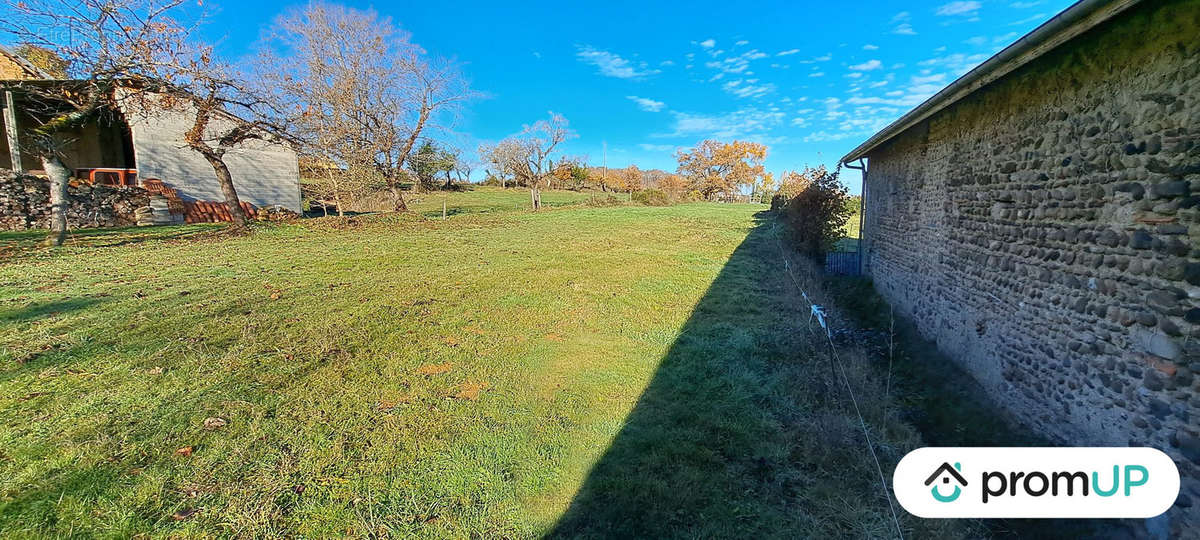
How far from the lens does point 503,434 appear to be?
3.39 m

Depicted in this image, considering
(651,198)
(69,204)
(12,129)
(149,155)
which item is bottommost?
(69,204)

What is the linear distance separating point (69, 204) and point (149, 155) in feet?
11.4

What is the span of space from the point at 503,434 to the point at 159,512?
1901 millimetres

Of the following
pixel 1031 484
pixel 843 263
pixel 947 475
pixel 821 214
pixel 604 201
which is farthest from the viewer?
pixel 604 201

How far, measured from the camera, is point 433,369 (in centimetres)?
437

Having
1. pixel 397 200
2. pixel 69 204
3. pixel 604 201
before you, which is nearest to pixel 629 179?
pixel 604 201

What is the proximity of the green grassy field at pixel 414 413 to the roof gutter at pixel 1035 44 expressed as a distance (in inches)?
122

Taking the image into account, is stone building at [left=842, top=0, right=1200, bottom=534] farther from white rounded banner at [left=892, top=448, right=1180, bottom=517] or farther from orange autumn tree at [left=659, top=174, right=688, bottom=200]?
orange autumn tree at [left=659, top=174, right=688, bottom=200]

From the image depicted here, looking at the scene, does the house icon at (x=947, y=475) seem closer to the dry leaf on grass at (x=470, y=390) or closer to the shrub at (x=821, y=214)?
the dry leaf on grass at (x=470, y=390)

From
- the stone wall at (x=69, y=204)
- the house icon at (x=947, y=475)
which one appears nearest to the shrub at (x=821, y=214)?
the house icon at (x=947, y=475)

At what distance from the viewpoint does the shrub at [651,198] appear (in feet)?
118

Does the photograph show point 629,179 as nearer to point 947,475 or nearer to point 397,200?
point 397,200

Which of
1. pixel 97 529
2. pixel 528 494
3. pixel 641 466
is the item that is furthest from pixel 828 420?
pixel 97 529

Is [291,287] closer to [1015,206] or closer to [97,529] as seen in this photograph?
[97,529]
